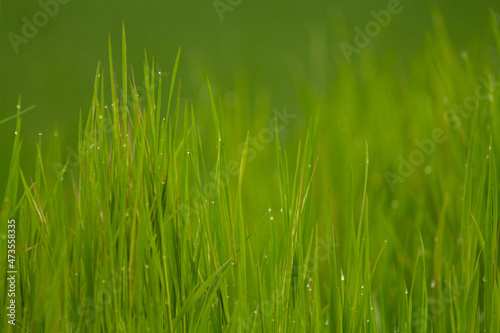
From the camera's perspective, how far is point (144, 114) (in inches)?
25.5

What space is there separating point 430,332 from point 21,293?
1.92 ft

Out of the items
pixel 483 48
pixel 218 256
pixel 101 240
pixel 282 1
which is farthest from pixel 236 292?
pixel 282 1

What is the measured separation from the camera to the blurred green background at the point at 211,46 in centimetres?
130

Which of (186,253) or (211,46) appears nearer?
(186,253)

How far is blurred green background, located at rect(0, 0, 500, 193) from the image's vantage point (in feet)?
4.25

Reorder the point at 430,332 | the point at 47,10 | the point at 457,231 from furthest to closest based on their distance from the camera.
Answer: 1. the point at 47,10
2. the point at 457,231
3. the point at 430,332

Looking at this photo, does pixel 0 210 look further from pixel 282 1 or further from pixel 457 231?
pixel 282 1

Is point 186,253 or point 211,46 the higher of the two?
point 211,46

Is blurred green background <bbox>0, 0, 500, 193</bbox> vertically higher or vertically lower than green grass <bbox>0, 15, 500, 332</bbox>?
higher

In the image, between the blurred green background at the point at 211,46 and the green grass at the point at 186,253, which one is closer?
the green grass at the point at 186,253

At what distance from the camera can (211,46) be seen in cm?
165

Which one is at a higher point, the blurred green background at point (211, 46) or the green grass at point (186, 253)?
the blurred green background at point (211, 46)

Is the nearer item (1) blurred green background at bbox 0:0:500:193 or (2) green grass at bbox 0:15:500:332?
(2) green grass at bbox 0:15:500:332

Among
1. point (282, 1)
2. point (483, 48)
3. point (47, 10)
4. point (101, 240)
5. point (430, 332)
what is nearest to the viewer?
point (101, 240)
